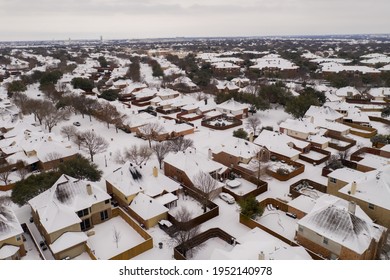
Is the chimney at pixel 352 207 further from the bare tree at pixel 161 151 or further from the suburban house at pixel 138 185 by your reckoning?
the bare tree at pixel 161 151

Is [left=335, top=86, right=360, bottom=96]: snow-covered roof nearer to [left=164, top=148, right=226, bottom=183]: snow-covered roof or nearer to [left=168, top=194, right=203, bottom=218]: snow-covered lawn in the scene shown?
[left=164, top=148, right=226, bottom=183]: snow-covered roof

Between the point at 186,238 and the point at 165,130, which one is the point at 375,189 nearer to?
the point at 186,238

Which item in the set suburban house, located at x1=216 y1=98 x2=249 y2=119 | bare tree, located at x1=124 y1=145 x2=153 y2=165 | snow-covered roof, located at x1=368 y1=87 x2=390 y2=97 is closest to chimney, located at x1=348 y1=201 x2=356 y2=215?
bare tree, located at x1=124 y1=145 x2=153 y2=165

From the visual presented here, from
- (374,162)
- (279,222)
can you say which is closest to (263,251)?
(279,222)

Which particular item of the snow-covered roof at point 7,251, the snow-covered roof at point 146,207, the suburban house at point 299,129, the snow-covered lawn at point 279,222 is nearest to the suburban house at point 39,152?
the snow-covered roof at point 146,207
